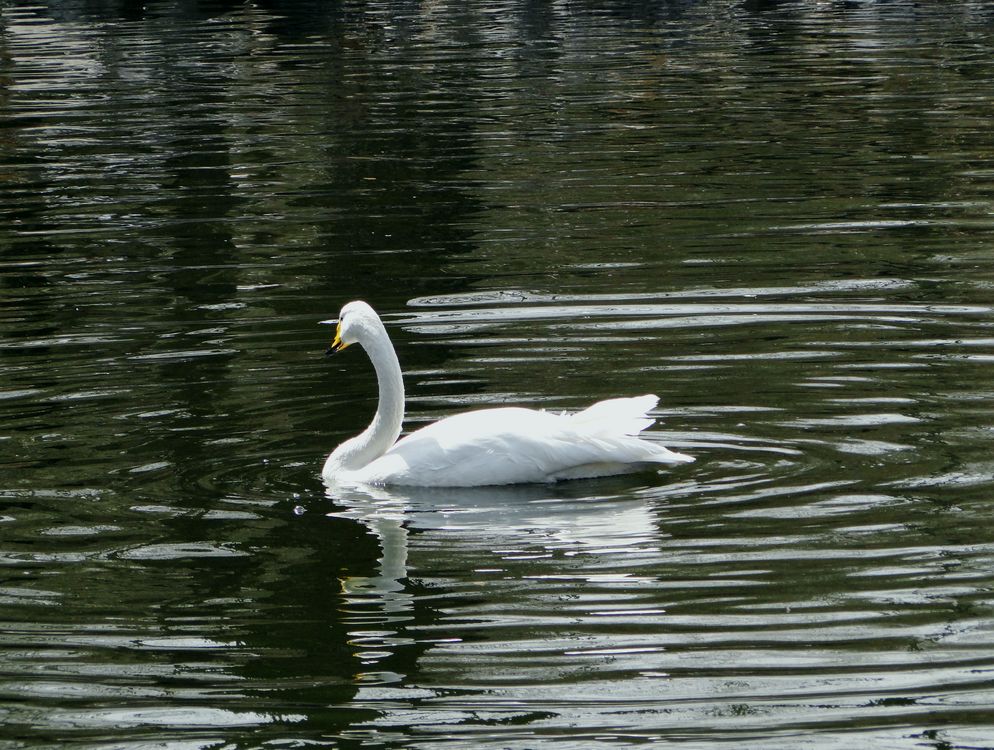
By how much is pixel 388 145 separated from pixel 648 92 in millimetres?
5765

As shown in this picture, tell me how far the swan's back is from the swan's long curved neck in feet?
0.70

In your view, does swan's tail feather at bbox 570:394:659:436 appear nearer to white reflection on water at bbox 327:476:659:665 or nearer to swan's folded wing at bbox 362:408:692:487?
swan's folded wing at bbox 362:408:692:487

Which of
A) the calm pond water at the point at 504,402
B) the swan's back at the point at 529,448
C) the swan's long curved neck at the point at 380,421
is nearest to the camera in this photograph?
the calm pond water at the point at 504,402

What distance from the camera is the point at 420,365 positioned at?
1152 centimetres

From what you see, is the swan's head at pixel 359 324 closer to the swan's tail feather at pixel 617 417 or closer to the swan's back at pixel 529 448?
the swan's back at pixel 529 448

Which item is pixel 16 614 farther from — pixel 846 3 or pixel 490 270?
pixel 846 3

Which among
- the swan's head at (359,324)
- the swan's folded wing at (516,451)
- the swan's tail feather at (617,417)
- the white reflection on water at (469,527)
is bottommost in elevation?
the white reflection on water at (469,527)

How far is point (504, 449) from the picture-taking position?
30.2 feet

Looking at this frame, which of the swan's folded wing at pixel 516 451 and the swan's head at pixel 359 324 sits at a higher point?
the swan's head at pixel 359 324

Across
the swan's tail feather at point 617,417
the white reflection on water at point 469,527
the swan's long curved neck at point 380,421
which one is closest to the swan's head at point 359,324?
the swan's long curved neck at point 380,421

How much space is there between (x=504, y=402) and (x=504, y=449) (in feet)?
4.70

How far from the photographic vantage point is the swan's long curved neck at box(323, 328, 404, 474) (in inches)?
372

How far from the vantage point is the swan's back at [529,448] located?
9188 millimetres

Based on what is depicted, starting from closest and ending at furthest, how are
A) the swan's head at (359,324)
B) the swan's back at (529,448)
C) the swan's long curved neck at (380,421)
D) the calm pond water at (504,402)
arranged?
the calm pond water at (504,402) → the swan's back at (529,448) → the swan's long curved neck at (380,421) → the swan's head at (359,324)
